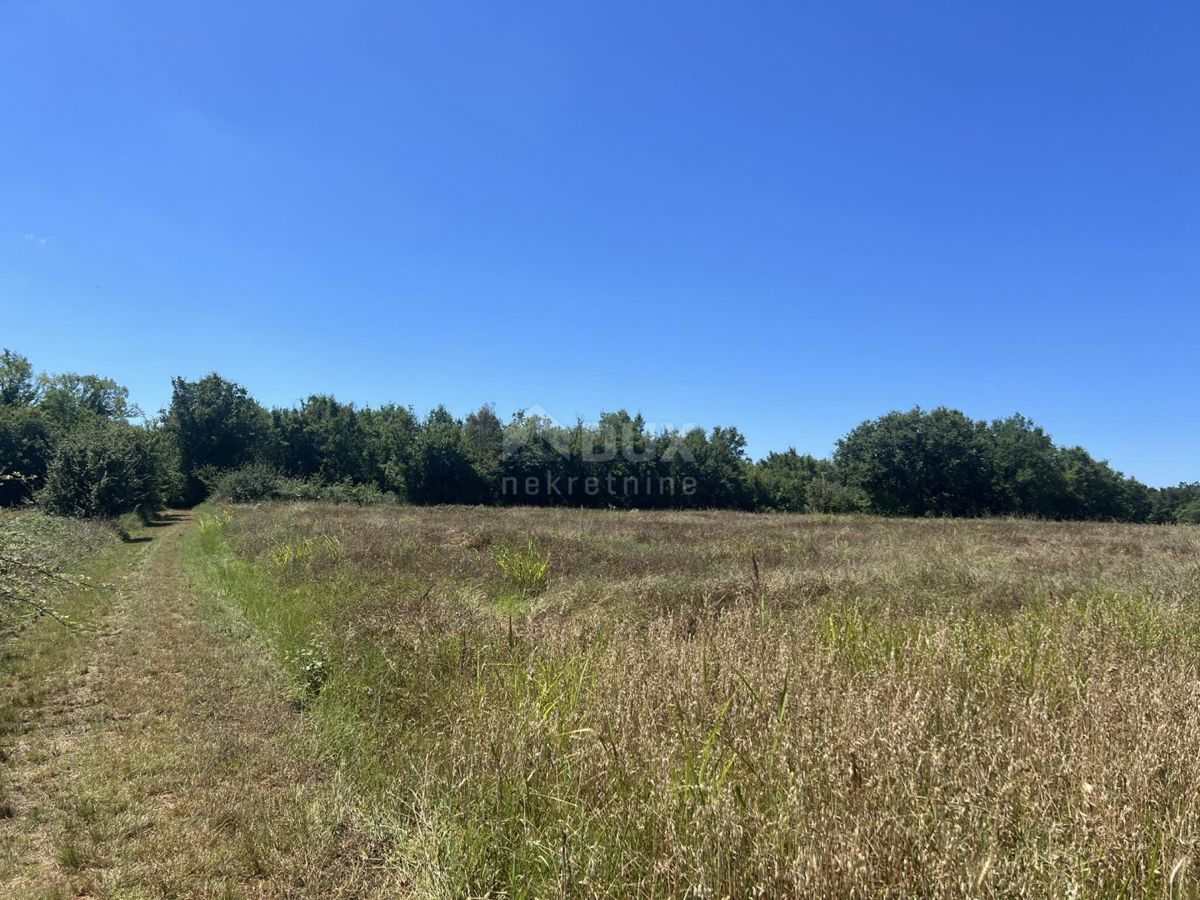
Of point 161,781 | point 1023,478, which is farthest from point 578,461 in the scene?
point 161,781

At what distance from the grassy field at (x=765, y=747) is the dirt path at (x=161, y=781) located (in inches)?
10.0

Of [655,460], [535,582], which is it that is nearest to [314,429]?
[655,460]

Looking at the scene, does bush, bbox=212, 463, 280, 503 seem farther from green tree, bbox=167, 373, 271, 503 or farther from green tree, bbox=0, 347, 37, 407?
green tree, bbox=0, 347, 37, 407

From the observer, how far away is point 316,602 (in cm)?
737

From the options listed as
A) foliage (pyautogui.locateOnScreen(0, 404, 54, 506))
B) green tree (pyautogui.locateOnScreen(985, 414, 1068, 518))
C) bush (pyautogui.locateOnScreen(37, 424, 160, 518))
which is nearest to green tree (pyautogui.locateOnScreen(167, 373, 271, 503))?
foliage (pyautogui.locateOnScreen(0, 404, 54, 506))

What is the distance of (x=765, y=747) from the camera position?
2557 mm

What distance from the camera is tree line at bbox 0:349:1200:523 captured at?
4300 cm

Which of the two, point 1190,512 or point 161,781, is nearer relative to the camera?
point 161,781

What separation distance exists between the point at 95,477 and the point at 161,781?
2948 cm

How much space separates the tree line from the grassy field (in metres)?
36.0

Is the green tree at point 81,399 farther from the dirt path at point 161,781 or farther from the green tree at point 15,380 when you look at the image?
the dirt path at point 161,781

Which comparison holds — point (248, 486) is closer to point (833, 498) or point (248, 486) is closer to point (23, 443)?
point (23, 443)

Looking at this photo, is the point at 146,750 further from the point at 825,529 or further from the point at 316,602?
the point at 825,529

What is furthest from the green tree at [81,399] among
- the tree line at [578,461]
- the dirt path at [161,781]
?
the dirt path at [161,781]
